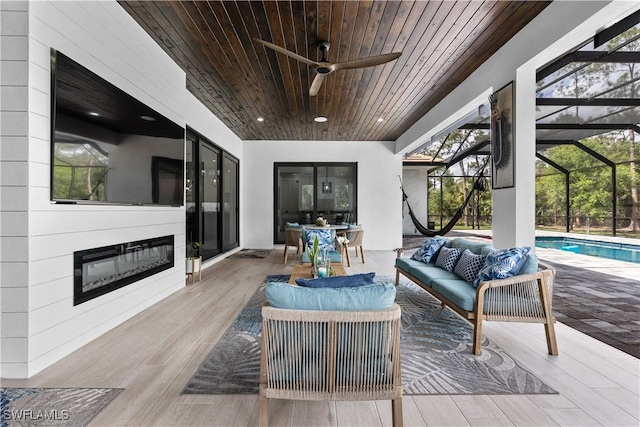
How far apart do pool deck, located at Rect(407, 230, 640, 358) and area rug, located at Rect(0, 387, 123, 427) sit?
3594 millimetres

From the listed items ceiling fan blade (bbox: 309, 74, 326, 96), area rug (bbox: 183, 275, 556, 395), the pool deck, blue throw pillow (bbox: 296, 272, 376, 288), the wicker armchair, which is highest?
ceiling fan blade (bbox: 309, 74, 326, 96)

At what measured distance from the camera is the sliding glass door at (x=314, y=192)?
→ 8352 millimetres

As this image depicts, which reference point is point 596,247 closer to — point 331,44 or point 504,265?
point 504,265

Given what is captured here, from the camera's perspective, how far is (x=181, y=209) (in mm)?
4172

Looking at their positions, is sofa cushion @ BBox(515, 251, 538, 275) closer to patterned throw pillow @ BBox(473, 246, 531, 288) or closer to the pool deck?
patterned throw pillow @ BBox(473, 246, 531, 288)

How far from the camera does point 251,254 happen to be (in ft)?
24.1

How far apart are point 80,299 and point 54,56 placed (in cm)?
175

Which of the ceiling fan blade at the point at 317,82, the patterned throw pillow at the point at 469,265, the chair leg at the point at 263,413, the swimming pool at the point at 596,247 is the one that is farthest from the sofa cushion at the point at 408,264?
the swimming pool at the point at 596,247

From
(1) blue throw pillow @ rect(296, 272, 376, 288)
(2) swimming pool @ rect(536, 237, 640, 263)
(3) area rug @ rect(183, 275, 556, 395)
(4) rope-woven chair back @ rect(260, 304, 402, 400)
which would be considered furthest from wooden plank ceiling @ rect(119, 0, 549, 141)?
(2) swimming pool @ rect(536, 237, 640, 263)

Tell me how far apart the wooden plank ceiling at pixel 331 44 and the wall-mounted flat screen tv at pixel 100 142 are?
2.91ft

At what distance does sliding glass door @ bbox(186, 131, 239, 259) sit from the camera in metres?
5.23

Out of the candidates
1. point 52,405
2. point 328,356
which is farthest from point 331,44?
point 52,405

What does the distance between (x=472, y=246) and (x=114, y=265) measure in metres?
3.57

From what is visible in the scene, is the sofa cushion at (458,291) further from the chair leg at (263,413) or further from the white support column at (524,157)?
the chair leg at (263,413)
